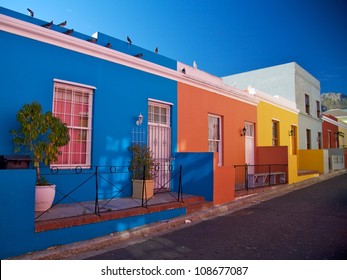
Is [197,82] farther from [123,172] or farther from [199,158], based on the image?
[123,172]

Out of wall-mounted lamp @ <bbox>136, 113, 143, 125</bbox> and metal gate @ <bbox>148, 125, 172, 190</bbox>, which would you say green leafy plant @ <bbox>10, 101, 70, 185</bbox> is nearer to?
wall-mounted lamp @ <bbox>136, 113, 143, 125</bbox>

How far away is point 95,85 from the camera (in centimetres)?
658

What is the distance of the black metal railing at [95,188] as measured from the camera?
5727 millimetres

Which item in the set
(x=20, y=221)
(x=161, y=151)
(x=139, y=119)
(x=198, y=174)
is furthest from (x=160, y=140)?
(x=20, y=221)

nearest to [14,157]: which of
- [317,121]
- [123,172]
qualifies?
[123,172]

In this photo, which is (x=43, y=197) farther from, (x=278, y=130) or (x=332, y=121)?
(x=332, y=121)

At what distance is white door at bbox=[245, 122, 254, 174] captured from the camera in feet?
40.0

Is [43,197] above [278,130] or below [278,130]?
below

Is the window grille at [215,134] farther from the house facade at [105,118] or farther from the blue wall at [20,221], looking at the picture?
the blue wall at [20,221]

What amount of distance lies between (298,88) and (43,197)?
56.4ft

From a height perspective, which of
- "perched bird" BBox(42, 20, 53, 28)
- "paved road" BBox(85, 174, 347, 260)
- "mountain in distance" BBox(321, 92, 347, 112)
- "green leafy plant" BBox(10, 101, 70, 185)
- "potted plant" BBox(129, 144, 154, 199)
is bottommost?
"paved road" BBox(85, 174, 347, 260)

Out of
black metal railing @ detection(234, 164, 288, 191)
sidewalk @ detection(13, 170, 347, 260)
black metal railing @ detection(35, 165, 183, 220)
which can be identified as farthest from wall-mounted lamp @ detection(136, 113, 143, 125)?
black metal railing @ detection(234, 164, 288, 191)

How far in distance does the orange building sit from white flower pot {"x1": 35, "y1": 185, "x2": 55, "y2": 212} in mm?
4237
